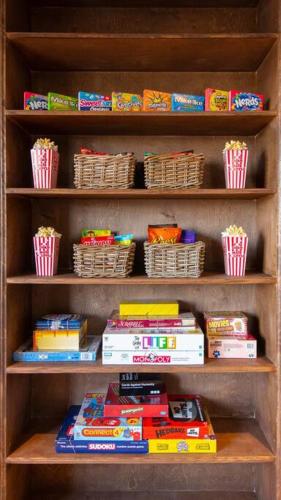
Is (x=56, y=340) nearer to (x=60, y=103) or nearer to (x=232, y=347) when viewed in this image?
(x=232, y=347)

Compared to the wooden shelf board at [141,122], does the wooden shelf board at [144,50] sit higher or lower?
higher

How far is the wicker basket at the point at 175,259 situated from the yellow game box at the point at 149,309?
207mm

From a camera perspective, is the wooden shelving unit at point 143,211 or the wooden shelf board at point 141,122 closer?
the wooden shelf board at point 141,122

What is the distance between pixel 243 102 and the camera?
1749mm

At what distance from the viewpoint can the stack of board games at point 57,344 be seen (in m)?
1.76

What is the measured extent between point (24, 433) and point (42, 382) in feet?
0.83

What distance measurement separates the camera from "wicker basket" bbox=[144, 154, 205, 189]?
5.64 feet

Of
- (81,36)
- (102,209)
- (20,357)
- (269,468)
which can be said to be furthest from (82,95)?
(269,468)

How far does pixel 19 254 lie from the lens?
1863mm

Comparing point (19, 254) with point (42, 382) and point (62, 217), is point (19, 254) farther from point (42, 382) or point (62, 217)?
point (42, 382)

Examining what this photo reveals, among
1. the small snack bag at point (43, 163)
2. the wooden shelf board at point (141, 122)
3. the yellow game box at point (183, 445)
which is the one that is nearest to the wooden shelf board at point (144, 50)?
the wooden shelf board at point (141, 122)

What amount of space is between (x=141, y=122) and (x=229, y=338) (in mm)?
1041

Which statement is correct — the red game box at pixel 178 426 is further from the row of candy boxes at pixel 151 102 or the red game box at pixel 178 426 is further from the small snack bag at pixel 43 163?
the row of candy boxes at pixel 151 102

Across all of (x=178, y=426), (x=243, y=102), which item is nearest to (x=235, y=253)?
(x=243, y=102)
